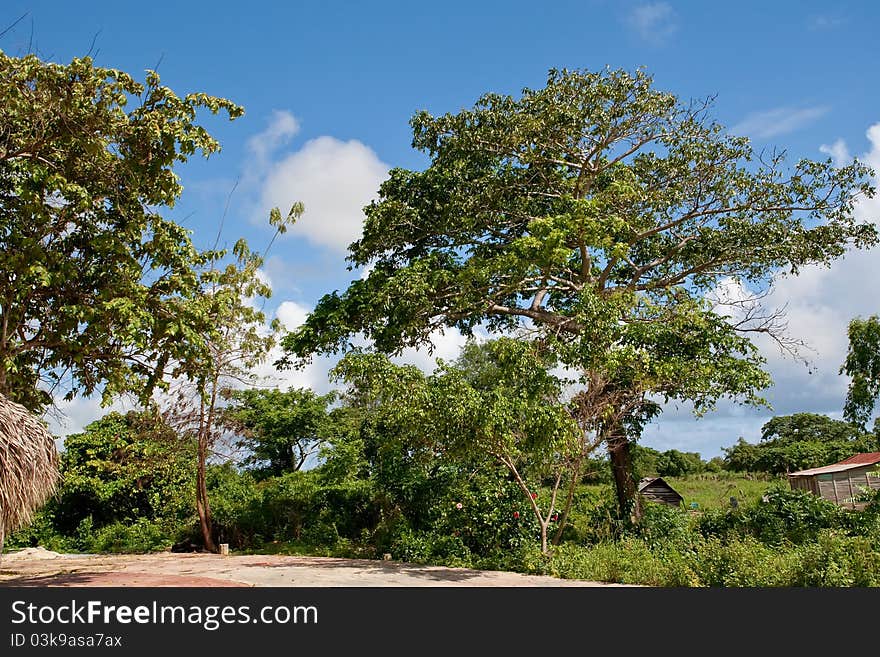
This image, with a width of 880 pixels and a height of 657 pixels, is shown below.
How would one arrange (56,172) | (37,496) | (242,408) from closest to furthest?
(37,496), (56,172), (242,408)

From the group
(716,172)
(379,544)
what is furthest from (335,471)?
(716,172)

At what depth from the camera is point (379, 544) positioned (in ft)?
49.5

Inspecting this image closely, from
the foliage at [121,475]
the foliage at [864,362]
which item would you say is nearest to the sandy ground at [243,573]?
the foliage at [121,475]

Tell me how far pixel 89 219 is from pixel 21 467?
3.76 m

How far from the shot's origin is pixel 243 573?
12242mm

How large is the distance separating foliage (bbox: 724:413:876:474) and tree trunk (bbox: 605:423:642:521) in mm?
20096

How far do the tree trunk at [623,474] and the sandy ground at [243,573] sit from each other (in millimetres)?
3622

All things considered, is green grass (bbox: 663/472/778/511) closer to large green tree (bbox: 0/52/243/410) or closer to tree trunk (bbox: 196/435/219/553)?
tree trunk (bbox: 196/435/219/553)

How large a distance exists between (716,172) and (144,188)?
10866 mm

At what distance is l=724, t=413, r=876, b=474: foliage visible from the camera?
1318 inches

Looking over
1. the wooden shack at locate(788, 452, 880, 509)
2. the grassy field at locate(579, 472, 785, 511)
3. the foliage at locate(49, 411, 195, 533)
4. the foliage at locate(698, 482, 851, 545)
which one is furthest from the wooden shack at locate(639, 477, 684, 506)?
the foliage at locate(49, 411, 195, 533)

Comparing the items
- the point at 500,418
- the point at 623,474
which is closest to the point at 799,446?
the point at 623,474
